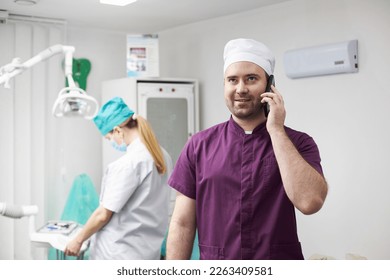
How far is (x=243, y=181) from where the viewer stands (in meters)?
1.58

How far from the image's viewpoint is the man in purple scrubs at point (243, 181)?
1558 mm

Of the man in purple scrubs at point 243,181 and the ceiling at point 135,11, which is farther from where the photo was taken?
the ceiling at point 135,11

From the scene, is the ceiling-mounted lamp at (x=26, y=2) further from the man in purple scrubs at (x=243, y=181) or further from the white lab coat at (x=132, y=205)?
the man in purple scrubs at (x=243, y=181)

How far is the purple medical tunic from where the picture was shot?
1566 mm

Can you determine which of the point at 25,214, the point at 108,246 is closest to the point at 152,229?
the point at 108,246

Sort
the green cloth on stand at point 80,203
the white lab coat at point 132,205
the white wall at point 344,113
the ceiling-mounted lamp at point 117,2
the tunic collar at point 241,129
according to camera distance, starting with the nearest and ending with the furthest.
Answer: the tunic collar at point 241,129 < the white lab coat at point 132,205 < the white wall at point 344,113 < the ceiling-mounted lamp at point 117,2 < the green cloth on stand at point 80,203

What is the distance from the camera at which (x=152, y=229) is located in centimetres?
265

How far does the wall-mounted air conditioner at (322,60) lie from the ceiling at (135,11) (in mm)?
406

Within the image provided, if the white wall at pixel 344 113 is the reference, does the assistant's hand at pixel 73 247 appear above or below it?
below

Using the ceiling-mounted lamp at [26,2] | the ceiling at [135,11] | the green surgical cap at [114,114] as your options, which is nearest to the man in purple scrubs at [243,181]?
the green surgical cap at [114,114]

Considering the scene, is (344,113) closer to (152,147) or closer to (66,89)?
(152,147)

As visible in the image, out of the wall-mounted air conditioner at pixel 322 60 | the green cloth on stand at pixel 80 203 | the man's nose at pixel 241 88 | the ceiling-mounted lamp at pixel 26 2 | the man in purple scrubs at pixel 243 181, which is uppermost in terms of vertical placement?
the ceiling-mounted lamp at pixel 26 2
